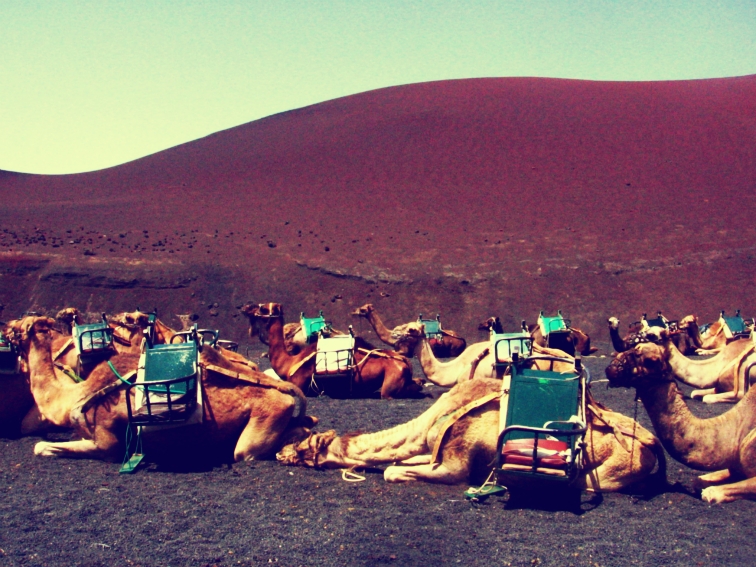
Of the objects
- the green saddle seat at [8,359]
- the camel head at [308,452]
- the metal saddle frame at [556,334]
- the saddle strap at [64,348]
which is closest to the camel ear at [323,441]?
the camel head at [308,452]

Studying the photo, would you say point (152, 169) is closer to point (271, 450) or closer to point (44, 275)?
point (44, 275)

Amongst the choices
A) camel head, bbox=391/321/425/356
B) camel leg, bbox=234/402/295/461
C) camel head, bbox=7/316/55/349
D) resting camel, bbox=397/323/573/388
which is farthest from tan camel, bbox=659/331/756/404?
camel head, bbox=7/316/55/349

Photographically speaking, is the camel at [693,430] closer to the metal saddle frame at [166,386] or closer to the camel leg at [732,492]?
the camel leg at [732,492]

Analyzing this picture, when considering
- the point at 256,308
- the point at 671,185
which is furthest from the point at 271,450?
the point at 671,185

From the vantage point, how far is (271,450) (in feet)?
25.7

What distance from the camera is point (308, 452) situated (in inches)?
297

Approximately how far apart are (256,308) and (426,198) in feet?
120

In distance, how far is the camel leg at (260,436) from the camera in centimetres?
770

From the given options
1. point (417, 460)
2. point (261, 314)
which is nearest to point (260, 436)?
point (417, 460)

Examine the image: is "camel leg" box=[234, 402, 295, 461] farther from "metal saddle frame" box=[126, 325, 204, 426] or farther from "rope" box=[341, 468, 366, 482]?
"rope" box=[341, 468, 366, 482]

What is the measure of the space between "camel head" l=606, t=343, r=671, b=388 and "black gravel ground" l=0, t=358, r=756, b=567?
1.02 meters

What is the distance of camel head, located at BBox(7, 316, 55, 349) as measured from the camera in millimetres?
8750

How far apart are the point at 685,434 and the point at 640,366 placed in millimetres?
723

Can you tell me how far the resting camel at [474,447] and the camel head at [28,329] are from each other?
4094 mm
